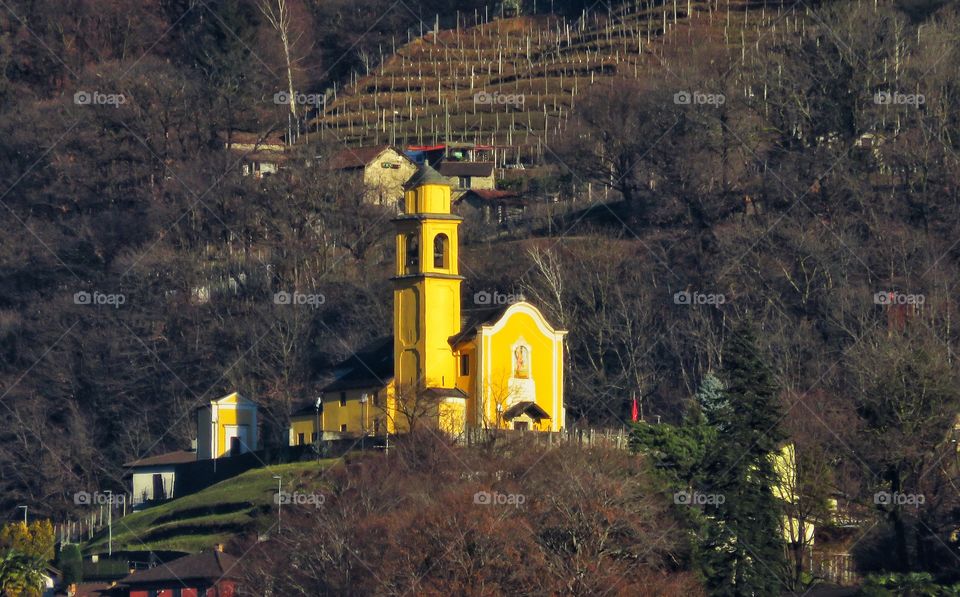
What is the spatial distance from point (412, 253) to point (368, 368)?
12.2 ft

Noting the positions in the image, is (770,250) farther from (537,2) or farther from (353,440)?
(537,2)

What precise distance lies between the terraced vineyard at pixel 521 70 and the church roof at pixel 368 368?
109 ft

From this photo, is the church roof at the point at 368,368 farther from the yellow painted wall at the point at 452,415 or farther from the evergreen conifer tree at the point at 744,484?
the evergreen conifer tree at the point at 744,484

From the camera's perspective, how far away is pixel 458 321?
7150 cm

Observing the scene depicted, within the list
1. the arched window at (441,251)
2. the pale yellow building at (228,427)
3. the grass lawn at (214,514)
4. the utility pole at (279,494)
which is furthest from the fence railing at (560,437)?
the pale yellow building at (228,427)

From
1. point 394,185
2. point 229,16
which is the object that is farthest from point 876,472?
point 229,16

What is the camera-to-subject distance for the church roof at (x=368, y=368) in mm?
71688

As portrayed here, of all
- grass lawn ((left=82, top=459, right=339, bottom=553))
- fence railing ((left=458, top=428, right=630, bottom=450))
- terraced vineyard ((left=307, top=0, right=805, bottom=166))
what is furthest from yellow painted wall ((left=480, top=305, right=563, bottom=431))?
terraced vineyard ((left=307, top=0, right=805, bottom=166))

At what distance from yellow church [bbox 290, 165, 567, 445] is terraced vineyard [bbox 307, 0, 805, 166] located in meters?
34.8

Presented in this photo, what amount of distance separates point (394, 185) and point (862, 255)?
31591mm

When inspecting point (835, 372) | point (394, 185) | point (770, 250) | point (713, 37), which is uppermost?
point (713, 37)

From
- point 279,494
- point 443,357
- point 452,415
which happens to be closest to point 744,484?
point 452,415

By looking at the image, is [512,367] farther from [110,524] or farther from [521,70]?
[521,70]

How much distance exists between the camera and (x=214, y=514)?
229 feet
